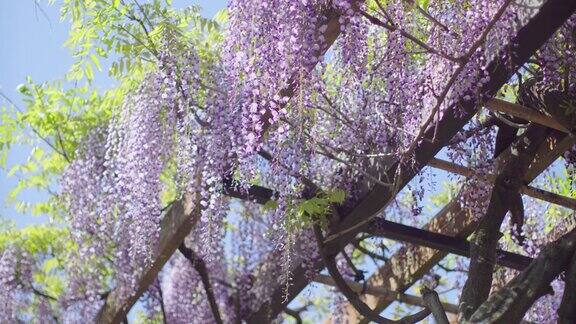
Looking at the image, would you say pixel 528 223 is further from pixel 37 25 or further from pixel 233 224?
pixel 37 25

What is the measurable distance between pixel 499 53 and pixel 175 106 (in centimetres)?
129

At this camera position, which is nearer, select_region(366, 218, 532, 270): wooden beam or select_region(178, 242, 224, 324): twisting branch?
select_region(366, 218, 532, 270): wooden beam

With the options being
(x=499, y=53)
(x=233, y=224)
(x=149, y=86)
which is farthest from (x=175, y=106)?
(x=233, y=224)

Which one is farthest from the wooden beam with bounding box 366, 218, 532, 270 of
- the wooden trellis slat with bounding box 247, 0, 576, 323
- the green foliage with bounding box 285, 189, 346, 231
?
the green foliage with bounding box 285, 189, 346, 231

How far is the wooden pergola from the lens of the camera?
9.68 feet

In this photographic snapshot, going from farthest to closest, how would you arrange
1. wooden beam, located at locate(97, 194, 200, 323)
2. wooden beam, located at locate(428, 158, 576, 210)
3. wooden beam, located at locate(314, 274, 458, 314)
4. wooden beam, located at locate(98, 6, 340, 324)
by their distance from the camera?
wooden beam, located at locate(314, 274, 458, 314) → wooden beam, located at locate(97, 194, 200, 323) → wooden beam, located at locate(428, 158, 576, 210) → wooden beam, located at locate(98, 6, 340, 324)

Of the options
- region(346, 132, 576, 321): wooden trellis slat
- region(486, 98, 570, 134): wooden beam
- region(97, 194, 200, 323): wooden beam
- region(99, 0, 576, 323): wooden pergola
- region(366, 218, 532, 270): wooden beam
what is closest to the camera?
region(99, 0, 576, 323): wooden pergola

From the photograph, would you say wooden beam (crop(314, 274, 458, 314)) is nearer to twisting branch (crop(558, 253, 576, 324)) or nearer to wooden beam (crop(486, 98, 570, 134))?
wooden beam (crop(486, 98, 570, 134))

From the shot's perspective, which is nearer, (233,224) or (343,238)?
(343,238)

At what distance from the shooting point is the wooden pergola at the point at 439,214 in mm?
2951

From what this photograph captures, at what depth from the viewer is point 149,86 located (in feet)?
12.6

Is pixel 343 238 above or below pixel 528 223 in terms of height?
below

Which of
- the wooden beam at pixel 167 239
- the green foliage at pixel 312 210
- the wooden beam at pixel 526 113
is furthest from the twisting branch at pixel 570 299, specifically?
the wooden beam at pixel 167 239

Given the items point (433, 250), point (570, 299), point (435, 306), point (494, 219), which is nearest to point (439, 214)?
point (433, 250)
